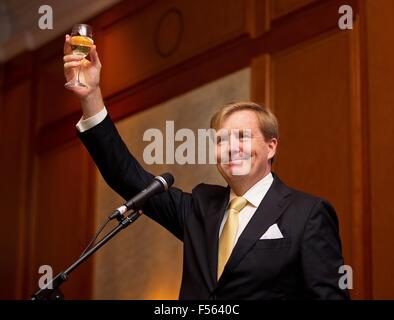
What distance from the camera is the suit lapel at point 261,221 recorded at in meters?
2.56

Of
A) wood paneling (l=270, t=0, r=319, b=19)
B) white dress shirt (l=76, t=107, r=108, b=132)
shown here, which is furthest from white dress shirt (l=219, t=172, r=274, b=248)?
wood paneling (l=270, t=0, r=319, b=19)

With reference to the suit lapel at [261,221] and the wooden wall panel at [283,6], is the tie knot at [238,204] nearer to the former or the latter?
the suit lapel at [261,221]

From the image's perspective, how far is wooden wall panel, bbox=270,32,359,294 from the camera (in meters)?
4.22

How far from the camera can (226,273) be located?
8.38 feet

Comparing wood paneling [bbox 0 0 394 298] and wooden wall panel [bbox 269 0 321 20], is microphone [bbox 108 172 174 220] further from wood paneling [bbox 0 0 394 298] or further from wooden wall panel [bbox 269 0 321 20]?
wooden wall panel [bbox 269 0 321 20]

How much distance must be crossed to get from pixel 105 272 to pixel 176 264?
988mm

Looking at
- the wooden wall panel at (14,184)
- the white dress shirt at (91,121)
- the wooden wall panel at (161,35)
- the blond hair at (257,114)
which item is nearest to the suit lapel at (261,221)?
the blond hair at (257,114)

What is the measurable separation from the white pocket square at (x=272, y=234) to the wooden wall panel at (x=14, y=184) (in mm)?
4838

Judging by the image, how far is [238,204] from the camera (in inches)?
108

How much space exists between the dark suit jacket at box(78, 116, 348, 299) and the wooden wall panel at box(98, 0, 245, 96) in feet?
8.26
